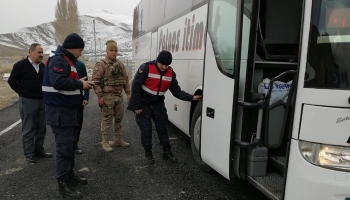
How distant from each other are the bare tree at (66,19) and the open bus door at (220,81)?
215ft

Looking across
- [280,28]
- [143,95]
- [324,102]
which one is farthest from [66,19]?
[324,102]

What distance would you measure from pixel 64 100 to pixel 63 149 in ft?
1.96

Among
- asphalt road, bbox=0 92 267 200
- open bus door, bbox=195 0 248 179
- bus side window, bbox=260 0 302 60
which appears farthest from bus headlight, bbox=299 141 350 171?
asphalt road, bbox=0 92 267 200

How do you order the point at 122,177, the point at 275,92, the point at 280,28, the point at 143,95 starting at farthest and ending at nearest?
the point at 143,95
the point at 122,177
the point at 280,28
the point at 275,92

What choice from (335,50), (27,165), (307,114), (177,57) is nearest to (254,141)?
(307,114)

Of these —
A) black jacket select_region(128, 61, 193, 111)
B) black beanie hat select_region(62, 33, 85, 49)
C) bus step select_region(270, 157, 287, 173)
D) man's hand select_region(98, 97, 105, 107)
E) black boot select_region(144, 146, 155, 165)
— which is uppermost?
black beanie hat select_region(62, 33, 85, 49)

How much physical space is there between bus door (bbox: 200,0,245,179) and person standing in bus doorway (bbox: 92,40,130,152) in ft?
7.22

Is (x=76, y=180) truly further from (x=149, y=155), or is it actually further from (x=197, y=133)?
(x=197, y=133)

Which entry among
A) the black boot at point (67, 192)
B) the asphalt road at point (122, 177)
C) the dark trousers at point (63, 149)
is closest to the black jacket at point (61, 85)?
the dark trousers at point (63, 149)

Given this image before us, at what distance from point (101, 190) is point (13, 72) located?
2.47m

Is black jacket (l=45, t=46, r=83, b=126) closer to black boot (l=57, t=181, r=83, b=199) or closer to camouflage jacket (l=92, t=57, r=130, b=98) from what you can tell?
black boot (l=57, t=181, r=83, b=199)

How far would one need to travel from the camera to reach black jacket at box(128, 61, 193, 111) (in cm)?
463

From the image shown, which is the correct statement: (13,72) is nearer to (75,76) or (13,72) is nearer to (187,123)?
(75,76)

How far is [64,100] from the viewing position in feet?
11.7
